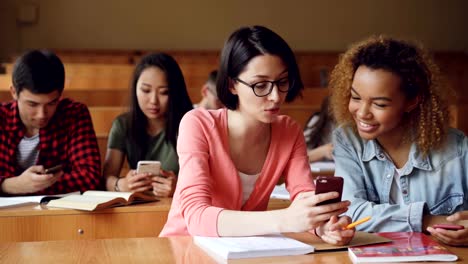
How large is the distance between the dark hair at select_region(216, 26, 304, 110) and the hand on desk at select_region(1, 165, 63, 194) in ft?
3.64

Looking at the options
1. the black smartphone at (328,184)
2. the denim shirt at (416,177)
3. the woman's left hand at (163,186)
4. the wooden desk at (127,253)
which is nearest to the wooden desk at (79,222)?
the woman's left hand at (163,186)

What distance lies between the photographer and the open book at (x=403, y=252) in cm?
202

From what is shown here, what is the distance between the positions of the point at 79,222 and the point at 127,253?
0.93m

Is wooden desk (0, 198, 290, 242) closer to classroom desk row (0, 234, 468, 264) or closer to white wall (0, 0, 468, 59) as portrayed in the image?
classroom desk row (0, 234, 468, 264)

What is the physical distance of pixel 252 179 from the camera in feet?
8.18

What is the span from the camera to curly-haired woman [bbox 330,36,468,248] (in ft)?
8.49

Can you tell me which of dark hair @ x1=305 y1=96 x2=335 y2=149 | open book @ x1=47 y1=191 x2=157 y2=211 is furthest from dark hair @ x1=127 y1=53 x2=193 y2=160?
dark hair @ x1=305 y1=96 x2=335 y2=149

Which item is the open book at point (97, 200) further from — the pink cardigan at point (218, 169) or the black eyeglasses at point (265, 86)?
the black eyeglasses at point (265, 86)

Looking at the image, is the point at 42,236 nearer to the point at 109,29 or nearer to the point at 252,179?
the point at 252,179

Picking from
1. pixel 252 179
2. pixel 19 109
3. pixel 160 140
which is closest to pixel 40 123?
pixel 19 109

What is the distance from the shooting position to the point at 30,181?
324 centimetres

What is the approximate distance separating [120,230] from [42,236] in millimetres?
284

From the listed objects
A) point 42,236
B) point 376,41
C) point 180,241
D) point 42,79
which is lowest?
point 42,236

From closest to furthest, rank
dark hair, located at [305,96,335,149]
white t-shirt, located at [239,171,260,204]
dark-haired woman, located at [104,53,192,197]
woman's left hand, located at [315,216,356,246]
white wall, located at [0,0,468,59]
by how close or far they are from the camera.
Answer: woman's left hand, located at [315,216,356,246]
white t-shirt, located at [239,171,260,204]
dark-haired woman, located at [104,53,192,197]
dark hair, located at [305,96,335,149]
white wall, located at [0,0,468,59]
